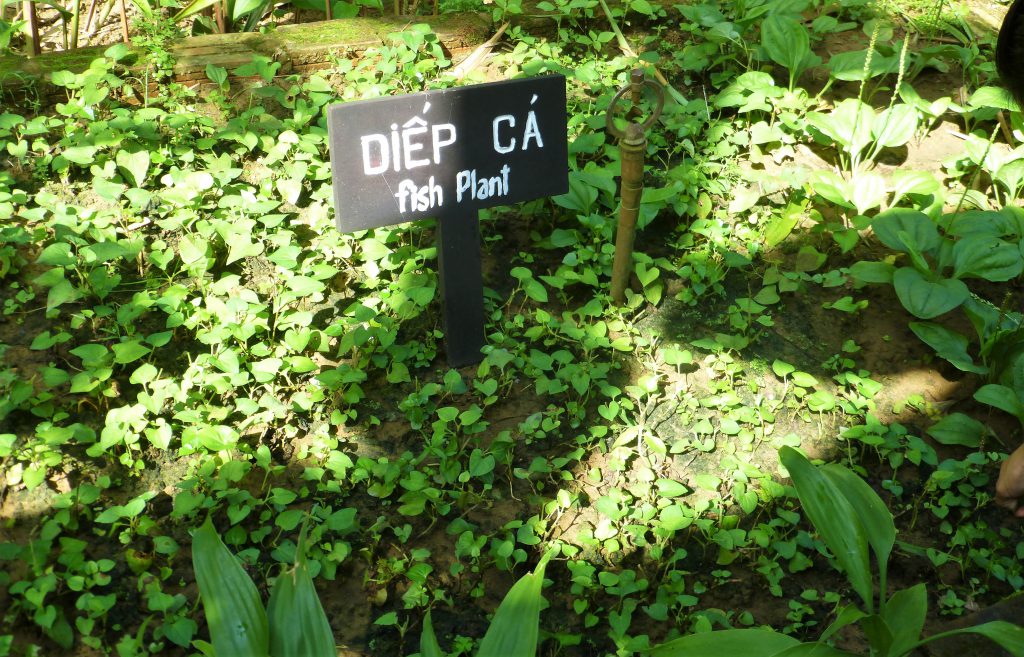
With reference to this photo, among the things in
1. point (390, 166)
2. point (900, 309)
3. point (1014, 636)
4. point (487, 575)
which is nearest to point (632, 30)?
point (900, 309)

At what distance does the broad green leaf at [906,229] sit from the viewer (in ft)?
10.1

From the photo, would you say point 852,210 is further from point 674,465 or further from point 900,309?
point 674,465

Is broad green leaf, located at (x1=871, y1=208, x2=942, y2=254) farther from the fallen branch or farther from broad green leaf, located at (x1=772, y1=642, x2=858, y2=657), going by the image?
the fallen branch

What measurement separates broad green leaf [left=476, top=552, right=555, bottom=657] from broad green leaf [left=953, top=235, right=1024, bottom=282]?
1.84 metres

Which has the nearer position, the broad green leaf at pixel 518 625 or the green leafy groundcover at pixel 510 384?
the broad green leaf at pixel 518 625

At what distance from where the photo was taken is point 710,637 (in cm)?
208

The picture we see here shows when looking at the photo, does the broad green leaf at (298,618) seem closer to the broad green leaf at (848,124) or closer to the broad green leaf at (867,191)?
the broad green leaf at (867,191)

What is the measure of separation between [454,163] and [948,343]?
164 cm

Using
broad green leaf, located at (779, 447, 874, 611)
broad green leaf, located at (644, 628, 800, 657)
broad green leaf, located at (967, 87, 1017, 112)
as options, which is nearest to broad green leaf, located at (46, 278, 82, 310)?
broad green leaf, located at (644, 628, 800, 657)

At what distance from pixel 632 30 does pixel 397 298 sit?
199 centimetres

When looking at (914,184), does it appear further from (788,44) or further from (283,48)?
(283,48)

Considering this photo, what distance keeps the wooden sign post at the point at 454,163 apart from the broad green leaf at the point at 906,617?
137cm

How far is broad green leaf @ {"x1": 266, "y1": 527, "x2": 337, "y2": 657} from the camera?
1.96 m

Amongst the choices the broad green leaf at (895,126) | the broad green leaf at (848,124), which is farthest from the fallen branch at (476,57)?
the broad green leaf at (895,126)
